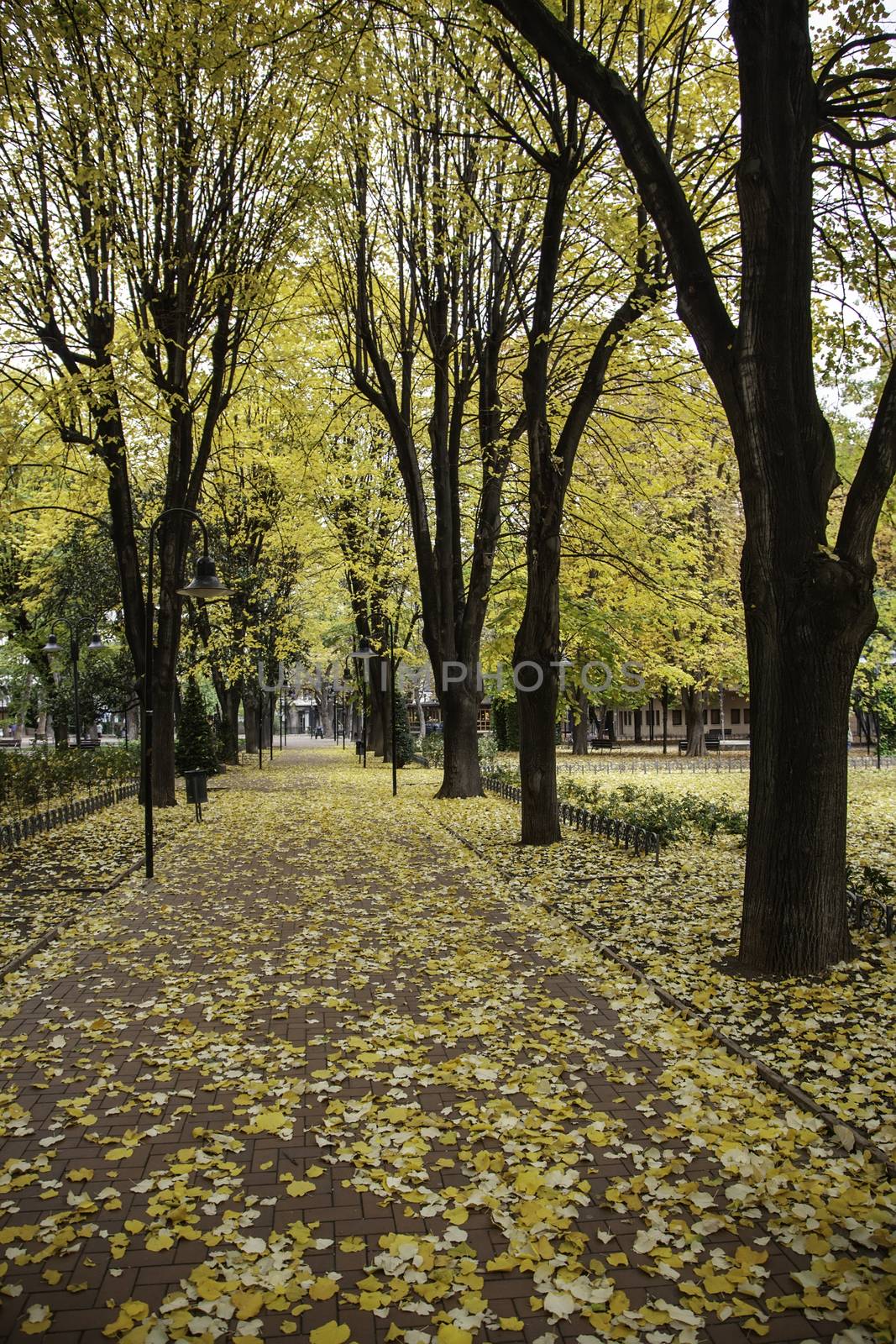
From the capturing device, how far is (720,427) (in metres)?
18.6

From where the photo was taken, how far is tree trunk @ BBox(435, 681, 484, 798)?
784 inches

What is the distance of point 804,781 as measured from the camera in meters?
6.98

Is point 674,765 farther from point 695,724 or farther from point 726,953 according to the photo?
point 726,953

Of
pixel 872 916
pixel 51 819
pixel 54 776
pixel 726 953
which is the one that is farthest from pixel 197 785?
pixel 872 916

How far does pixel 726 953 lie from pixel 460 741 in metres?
12.8

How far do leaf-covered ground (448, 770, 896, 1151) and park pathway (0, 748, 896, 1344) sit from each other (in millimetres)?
342

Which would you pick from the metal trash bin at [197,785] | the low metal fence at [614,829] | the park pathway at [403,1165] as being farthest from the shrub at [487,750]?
the park pathway at [403,1165]

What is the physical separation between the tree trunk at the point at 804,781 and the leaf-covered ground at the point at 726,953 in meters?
0.32

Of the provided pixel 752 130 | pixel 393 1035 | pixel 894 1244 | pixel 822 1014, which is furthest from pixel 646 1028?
pixel 752 130

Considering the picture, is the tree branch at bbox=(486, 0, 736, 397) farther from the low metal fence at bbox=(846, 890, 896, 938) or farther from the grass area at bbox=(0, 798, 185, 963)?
the grass area at bbox=(0, 798, 185, 963)

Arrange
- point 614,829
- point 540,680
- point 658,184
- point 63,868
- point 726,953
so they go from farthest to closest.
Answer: point 614,829 < point 540,680 < point 63,868 < point 726,953 < point 658,184

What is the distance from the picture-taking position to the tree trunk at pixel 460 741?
65.4 ft

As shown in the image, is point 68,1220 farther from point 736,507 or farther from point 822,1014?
point 736,507

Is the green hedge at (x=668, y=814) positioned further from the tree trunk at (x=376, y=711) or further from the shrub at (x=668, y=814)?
the tree trunk at (x=376, y=711)
